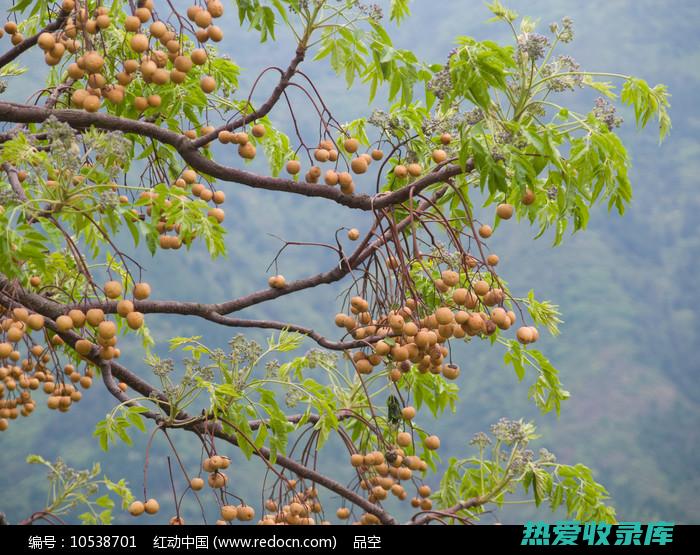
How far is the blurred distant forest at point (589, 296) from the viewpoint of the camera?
4.80m

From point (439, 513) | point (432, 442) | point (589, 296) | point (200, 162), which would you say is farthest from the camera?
point (589, 296)

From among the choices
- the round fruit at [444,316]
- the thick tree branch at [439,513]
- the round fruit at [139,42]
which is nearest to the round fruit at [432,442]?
the thick tree branch at [439,513]

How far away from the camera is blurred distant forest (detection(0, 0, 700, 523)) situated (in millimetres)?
4797

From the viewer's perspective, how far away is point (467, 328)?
1.66 m

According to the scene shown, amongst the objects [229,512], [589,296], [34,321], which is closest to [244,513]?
[229,512]

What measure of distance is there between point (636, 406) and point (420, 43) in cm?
247

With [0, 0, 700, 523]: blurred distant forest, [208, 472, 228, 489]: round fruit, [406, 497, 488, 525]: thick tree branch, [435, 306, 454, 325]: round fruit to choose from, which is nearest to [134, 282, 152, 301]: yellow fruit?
[208, 472, 228, 489]: round fruit

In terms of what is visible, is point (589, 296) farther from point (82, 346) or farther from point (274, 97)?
point (82, 346)

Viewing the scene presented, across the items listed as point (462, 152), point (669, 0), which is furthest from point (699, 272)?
point (462, 152)

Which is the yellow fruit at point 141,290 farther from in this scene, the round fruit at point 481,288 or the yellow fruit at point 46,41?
the round fruit at point 481,288

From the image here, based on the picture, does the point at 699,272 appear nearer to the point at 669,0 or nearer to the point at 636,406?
the point at 636,406

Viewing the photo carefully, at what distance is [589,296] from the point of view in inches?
198

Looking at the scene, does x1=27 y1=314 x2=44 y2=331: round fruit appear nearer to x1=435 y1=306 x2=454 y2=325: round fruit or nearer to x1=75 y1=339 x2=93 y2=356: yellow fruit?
x1=75 y1=339 x2=93 y2=356: yellow fruit

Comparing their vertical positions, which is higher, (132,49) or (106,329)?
(132,49)
